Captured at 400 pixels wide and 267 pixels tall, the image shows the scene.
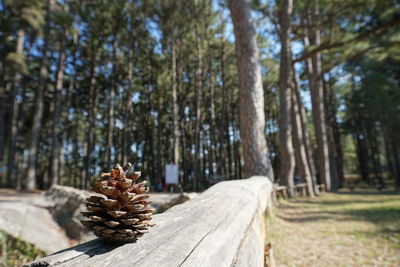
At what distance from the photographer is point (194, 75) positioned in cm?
2095

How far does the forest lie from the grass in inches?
192

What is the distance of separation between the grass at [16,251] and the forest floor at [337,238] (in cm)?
322

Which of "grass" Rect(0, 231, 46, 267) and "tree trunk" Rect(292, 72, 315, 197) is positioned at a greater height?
"tree trunk" Rect(292, 72, 315, 197)

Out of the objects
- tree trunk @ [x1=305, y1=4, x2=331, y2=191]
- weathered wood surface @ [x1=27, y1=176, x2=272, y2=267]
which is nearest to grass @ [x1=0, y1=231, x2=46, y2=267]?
weathered wood surface @ [x1=27, y1=176, x2=272, y2=267]

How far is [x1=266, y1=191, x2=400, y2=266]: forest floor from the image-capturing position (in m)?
3.19

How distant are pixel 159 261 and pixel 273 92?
87.4 ft

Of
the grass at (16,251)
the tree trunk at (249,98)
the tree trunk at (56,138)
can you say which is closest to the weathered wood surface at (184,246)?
the grass at (16,251)

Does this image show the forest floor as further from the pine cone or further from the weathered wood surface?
the pine cone

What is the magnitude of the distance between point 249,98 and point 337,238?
3772mm

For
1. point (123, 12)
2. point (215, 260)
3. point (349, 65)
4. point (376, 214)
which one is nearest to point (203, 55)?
point (123, 12)

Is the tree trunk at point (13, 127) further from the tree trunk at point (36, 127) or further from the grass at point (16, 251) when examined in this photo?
the grass at point (16, 251)

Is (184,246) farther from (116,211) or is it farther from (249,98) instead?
(249,98)

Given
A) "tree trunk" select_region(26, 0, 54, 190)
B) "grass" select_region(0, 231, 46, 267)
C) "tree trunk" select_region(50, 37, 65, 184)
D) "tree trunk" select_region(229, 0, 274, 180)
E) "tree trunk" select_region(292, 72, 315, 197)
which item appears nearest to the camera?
"grass" select_region(0, 231, 46, 267)

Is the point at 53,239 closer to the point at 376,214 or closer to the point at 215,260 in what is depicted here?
the point at 215,260
